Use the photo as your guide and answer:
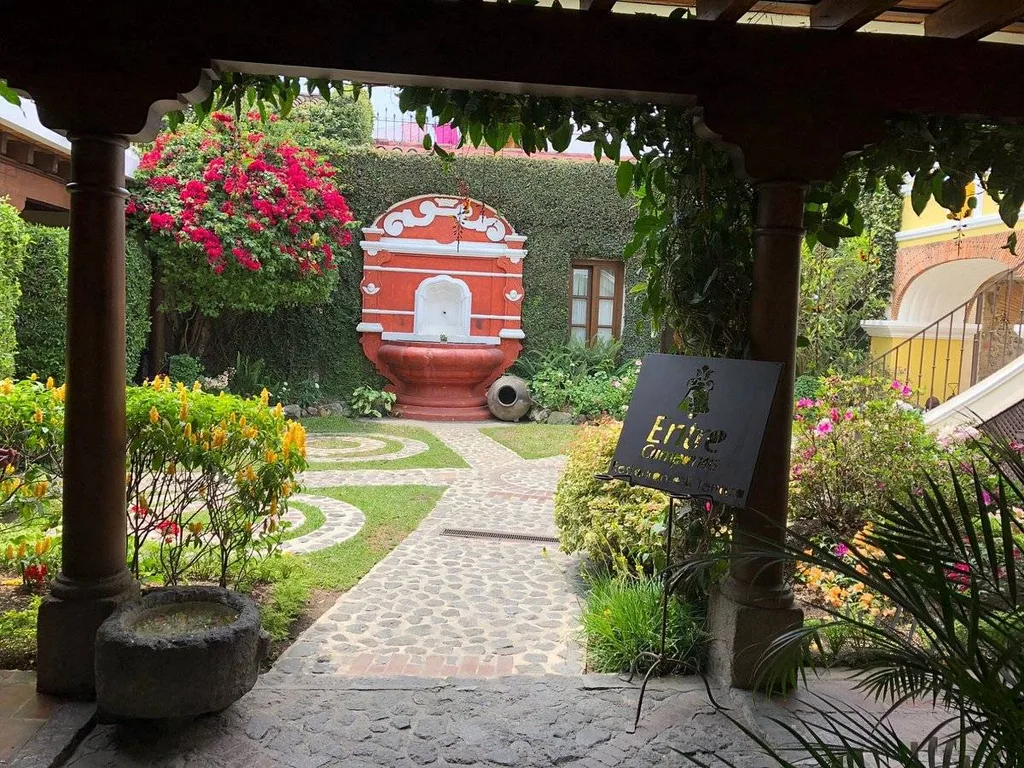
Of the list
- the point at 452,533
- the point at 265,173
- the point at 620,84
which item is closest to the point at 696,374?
the point at 620,84

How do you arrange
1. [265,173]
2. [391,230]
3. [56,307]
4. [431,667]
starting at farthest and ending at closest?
[391,230] → [265,173] → [56,307] → [431,667]

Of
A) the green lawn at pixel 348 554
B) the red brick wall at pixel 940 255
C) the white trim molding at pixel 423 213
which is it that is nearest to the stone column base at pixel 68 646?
the green lawn at pixel 348 554

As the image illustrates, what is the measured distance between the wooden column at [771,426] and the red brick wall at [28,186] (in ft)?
24.0

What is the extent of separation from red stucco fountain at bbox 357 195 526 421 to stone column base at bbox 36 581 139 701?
9.14 meters

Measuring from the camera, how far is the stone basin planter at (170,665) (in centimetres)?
252

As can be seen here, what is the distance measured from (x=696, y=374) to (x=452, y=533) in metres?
3.17

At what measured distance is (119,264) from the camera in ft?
9.49

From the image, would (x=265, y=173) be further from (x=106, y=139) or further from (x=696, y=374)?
(x=696, y=374)

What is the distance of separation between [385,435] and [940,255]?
768cm

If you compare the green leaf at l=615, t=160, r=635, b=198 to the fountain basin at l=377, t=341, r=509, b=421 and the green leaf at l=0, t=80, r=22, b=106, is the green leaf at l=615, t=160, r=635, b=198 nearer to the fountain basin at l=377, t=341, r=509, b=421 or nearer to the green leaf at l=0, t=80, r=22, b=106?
the green leaf at l=0, t=80, r=22, b=106

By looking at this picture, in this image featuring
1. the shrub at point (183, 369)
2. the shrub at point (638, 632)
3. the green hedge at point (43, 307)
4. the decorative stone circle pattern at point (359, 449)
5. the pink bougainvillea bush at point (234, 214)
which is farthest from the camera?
the shrub at point (183, 369)

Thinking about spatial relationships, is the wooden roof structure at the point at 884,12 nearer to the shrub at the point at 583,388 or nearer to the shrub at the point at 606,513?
the shrub at the point at 606,513

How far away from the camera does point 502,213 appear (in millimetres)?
12602

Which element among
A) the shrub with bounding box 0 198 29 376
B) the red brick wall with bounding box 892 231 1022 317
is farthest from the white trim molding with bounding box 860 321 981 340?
the shrub with bounding box 0 198 29 376
